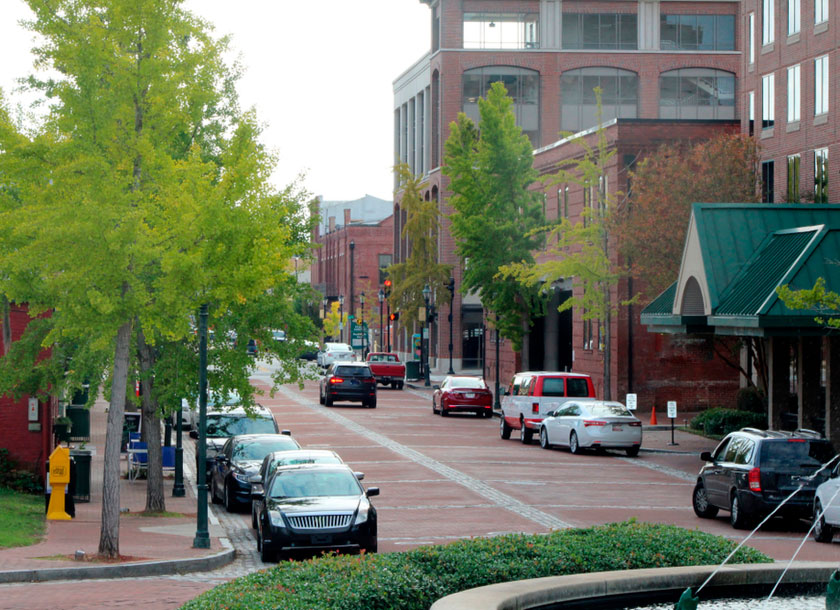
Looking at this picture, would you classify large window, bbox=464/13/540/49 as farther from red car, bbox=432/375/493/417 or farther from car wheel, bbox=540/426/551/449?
car wheel, bbox=540/426/551/449

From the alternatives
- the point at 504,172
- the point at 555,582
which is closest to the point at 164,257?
the point at 555,582

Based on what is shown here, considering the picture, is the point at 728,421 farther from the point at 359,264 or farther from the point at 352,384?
the point at 359,264

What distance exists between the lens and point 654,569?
12.4 meters

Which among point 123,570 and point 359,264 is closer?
point 123,570

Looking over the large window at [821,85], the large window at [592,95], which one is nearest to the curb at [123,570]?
the large window at [821,85]

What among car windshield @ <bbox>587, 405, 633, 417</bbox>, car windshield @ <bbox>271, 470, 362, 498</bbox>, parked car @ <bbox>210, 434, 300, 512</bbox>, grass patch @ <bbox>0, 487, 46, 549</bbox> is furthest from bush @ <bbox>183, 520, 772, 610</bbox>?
car windshield @ <bbox>587, 405, 633, 417</bbox>

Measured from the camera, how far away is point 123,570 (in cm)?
1658

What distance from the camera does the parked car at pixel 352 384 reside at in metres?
52.0

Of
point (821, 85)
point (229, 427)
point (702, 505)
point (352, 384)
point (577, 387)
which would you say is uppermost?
point (821, 85)

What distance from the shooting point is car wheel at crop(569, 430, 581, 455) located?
3400 centimetres

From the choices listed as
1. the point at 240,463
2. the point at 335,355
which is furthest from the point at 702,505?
the point at 335,355

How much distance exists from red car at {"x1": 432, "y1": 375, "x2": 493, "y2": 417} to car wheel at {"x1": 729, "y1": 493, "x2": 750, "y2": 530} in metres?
26.6

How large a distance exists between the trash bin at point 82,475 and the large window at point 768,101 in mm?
27820

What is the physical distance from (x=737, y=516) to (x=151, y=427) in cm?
1074
